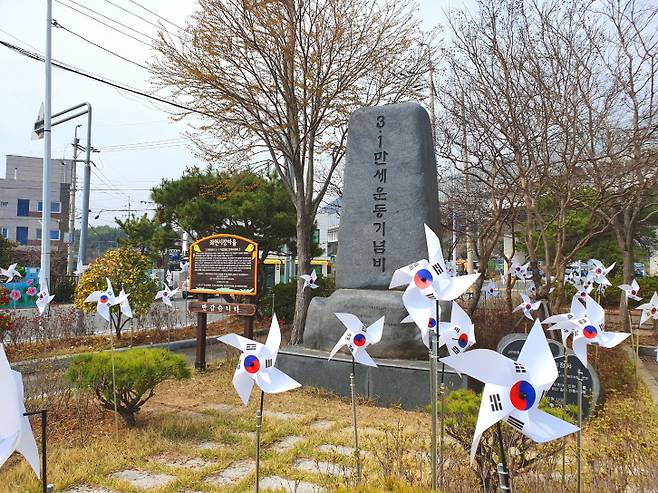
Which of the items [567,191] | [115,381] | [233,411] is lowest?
[233,411]

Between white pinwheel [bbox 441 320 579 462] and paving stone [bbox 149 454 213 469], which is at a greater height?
white pinwheel [bbox 441 320 579 462]

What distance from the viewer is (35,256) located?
107 ft

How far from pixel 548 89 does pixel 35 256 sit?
33.1m

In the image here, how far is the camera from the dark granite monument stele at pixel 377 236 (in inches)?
268

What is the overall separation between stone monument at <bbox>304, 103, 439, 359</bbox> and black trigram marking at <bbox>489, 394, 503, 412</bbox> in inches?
186

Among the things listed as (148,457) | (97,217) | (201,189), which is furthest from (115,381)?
(97,217)

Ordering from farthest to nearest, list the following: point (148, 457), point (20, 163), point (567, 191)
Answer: point (20, 163) < point (567, 191) < point (148, 457)

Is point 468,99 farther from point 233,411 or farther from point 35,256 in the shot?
point 35,256

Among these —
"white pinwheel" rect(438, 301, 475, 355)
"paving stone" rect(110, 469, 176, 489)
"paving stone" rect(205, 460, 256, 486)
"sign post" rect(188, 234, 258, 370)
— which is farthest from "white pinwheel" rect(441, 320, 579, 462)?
"sign post" rect(188, 234, 258, 370)

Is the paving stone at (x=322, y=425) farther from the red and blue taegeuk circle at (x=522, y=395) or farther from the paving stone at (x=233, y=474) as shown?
the red and blue taegeuk circle at (x=522, y=395)

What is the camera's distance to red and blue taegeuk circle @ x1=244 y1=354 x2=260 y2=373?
2.94 metres

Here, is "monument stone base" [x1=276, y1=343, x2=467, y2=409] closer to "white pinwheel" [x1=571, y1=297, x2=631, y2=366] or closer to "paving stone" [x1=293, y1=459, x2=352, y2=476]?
"paving stone" [x1=293, y1=459, x2=352, y2=476]

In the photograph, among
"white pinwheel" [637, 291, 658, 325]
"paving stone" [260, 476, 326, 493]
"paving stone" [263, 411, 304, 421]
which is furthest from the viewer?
"white pinwheel" [637, 291, 658, 325]

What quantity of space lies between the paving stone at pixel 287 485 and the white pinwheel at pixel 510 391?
6.65 feet
